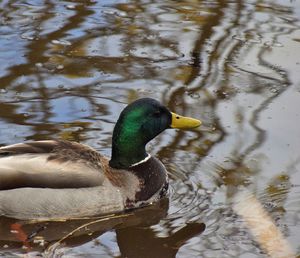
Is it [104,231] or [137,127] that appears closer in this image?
[104,231]

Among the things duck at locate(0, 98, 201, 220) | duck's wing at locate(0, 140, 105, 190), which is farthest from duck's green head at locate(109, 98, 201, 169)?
duck's wing at locate(0, 140, 105, 190)

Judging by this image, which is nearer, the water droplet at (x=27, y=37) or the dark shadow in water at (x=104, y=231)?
the dark shadow in water at (x=104, y=231)

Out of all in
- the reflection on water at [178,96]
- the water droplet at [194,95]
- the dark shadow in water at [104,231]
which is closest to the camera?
the dark shadow in water at [104,231]

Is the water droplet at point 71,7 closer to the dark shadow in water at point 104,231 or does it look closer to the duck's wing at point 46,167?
the duck's wing at point 46,167

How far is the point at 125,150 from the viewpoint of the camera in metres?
8.00

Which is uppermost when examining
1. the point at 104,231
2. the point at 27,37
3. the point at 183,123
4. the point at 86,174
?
the point at 183,123

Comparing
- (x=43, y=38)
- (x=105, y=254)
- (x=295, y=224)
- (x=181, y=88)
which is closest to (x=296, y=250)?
(x=295, y=224)

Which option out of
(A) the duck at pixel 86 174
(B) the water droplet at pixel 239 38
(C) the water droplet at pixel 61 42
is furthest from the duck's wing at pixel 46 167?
(B) the water droplet at pixel 239 38

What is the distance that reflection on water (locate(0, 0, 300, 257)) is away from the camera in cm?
738

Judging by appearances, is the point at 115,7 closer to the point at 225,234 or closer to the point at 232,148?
the point at 232,148

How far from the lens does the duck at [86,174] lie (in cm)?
761

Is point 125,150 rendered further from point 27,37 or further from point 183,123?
point 27,37

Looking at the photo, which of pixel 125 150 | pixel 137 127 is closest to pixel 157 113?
pixel 137 127

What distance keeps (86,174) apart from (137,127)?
57cm
